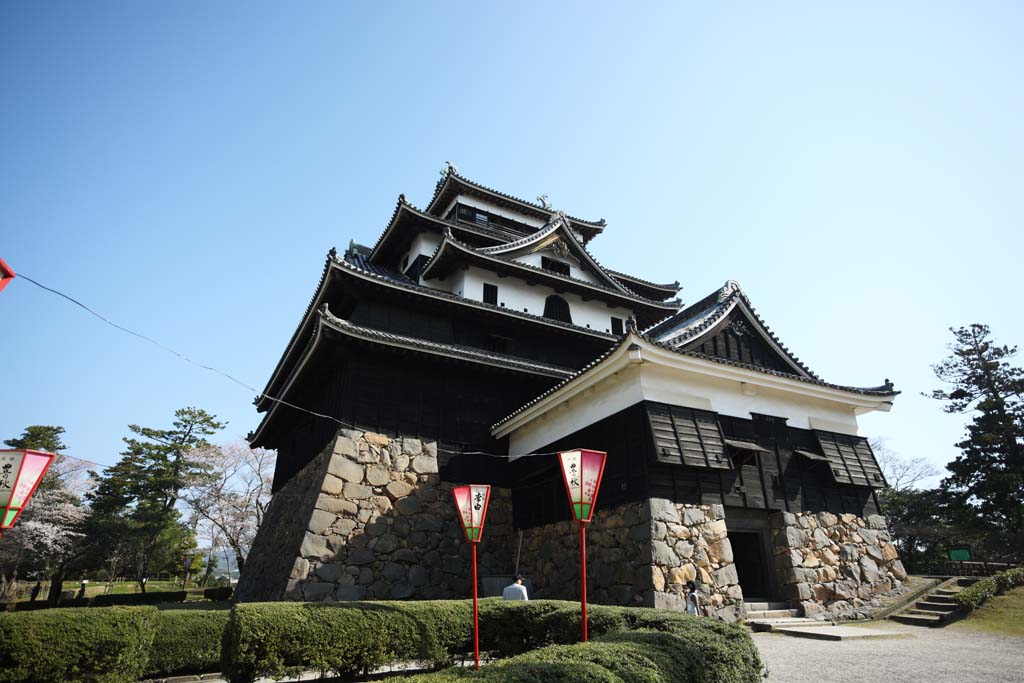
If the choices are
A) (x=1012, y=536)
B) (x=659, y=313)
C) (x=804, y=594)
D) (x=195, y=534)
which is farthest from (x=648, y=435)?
(x=195, y=534)

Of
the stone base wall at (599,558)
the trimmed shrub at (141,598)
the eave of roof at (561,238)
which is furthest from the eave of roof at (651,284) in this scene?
the trimmed shrub at (141,598)

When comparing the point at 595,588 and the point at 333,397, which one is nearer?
the point at 595,588

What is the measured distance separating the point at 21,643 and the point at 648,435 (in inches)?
396

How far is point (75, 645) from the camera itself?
273 inches

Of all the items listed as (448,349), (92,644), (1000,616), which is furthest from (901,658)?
(92,644)

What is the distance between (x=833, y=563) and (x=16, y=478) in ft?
49.1

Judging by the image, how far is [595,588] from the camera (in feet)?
37.4

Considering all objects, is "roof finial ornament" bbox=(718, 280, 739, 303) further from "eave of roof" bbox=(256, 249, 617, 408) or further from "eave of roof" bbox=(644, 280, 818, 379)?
"eave of roof" bbox=(256, 249, 617, 408)

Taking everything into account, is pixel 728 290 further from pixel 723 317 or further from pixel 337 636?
pixel 337 636

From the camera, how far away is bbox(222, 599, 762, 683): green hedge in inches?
212

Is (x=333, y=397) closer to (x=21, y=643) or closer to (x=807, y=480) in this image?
(x=21, y=643)

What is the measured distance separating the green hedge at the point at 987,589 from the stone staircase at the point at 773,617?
3.13 metres

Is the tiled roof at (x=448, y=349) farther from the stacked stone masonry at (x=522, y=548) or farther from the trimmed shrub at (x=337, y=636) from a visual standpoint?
the trimmed shrub at (x=337, y=636)

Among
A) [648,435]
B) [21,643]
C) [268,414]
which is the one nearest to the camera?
[21,643]
